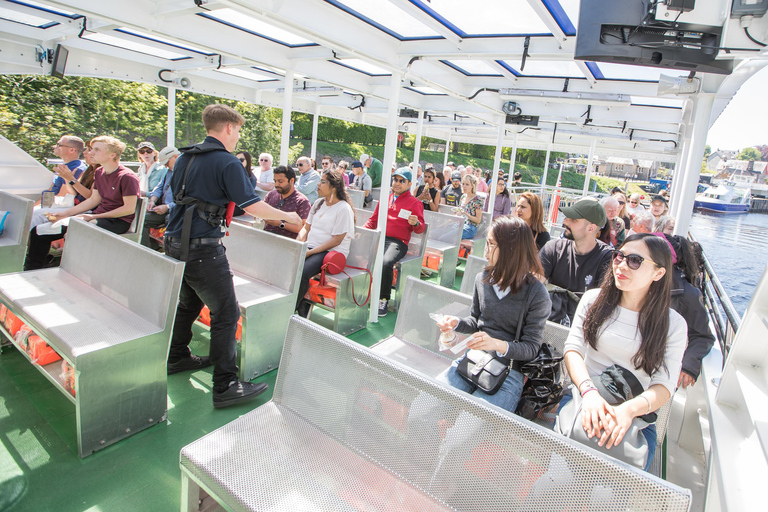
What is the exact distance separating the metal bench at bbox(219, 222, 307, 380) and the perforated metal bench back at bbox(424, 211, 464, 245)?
3.50m

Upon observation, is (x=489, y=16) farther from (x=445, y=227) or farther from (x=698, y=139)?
(x=445, y=227)

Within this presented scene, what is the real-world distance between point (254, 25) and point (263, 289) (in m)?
3.21

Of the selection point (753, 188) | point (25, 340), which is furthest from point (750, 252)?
point (25, 340)

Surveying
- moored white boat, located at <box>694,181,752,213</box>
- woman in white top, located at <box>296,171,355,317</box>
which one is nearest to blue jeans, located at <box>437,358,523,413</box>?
woman in white top, located at <box>296,171,355,317</box>

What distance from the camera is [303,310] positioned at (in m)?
4.76

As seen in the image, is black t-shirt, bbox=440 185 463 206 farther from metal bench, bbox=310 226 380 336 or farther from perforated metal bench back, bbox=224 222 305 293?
perforated metal bench back, bbox=224 222 305 293

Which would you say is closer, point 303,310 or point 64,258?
point 64,258

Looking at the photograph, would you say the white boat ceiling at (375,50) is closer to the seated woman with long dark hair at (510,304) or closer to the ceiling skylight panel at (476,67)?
the ceiling skylight panel at (476,67)

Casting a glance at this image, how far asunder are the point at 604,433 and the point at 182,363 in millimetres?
3174

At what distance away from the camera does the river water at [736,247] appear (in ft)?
91.6

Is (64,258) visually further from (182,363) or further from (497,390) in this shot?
(497,390)

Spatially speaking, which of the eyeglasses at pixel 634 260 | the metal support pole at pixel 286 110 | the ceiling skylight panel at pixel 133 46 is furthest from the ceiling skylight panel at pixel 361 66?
the eyeglasses at pixel 634 260

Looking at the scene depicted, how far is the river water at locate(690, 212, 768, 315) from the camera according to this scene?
27.9 meters

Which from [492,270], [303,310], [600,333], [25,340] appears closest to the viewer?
[600,333]
